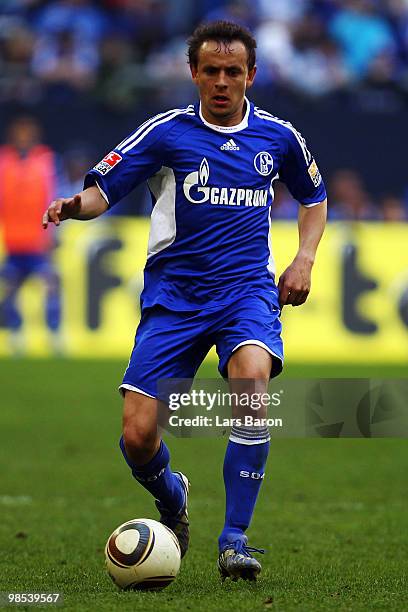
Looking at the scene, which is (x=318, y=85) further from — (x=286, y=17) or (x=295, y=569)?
(x=295, y=569)

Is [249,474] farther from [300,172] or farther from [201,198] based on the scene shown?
[300,172]

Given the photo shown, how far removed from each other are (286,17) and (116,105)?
154 inches

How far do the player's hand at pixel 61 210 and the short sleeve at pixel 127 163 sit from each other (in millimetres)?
240

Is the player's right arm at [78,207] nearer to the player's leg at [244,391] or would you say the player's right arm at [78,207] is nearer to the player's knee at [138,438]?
the player's leg at [244,391]

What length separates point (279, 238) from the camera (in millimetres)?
16203

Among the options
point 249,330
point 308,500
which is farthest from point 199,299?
point 308,500

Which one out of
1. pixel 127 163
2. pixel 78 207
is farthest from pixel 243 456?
pixel 127 163

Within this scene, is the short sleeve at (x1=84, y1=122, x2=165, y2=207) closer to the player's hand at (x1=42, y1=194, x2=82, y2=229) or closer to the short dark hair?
the player's hand at (x1=42, y1=194, x2=82, y2=229)

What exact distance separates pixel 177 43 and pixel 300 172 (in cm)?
1411

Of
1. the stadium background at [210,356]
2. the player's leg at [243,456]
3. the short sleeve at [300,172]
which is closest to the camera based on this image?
the player's leg at [243,456]

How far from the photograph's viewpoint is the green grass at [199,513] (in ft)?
17.0

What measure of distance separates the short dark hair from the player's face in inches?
0.9

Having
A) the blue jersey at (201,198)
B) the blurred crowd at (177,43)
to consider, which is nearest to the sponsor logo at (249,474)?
the blue jersey at (201,198)

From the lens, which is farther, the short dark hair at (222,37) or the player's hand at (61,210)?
the short dark hair at (222,37)
